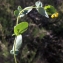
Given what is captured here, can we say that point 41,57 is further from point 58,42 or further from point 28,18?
point 28,18

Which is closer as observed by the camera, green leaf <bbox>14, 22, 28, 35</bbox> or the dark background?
green leaf <bbox>14, 22, 28, 35</bbox>

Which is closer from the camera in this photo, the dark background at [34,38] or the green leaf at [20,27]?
the green leaf at [20,27]

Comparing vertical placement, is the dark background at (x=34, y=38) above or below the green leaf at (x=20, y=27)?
below

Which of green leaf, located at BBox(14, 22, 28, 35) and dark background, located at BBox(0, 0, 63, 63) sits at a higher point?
green leaf, located at BBox(14, 22, 28, 35)

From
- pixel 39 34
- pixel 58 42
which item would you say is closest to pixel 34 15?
pixel 39 34

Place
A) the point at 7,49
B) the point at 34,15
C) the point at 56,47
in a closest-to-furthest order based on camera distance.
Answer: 1. the point at 7,49
2. the point at 56,47
3. the point at 34,15

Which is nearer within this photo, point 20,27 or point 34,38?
point 20,27

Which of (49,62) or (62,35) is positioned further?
(62,35)

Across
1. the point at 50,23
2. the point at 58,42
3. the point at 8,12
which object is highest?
the point at 8,12

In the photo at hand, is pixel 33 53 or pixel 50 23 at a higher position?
pixel 50 23

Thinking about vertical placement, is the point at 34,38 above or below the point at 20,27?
below

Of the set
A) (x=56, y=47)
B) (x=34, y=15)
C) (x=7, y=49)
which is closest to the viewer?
(x=7, y=49)
